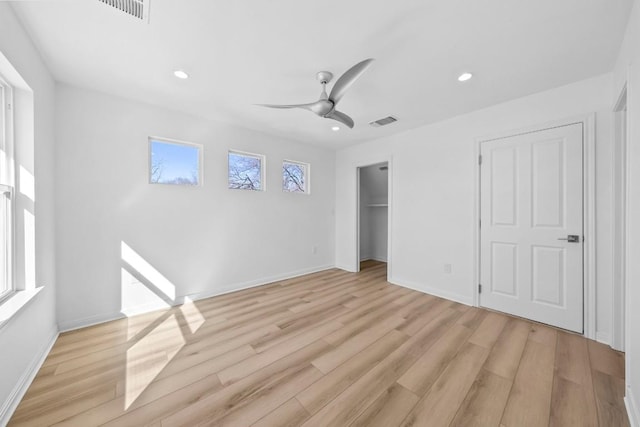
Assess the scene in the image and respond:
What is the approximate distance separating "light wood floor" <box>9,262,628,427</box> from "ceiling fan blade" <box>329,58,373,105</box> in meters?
2.17

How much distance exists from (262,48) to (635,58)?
2483 millimetres

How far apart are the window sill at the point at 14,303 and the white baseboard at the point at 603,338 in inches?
175

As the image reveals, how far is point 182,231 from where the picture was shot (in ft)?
10.0

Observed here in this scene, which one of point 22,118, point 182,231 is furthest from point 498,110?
point 22,118

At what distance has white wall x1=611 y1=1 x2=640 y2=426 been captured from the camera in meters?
1.33

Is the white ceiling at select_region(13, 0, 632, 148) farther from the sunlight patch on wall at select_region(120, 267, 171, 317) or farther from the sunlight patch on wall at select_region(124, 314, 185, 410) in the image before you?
the sunlight patch on wall at select_region(124, 314, 185, 410)

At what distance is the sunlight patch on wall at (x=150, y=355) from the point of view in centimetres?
160

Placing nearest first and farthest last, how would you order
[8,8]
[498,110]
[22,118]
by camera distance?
[8,8]
[22,118]
[498,110]

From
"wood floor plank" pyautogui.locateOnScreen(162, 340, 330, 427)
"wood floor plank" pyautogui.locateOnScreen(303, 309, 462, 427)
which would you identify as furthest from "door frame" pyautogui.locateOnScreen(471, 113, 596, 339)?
"wood floor plank" pyautogui.locateOnScreen(162, 340, 330, 427)

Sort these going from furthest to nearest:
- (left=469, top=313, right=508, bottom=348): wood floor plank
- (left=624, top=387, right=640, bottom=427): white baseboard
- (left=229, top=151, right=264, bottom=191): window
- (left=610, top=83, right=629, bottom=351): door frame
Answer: (left=229, top=151, right=264, bottom=191): window, (left=469, top=313, right=508, bottom=348): wood floor plank, (left=610, top=83, right=629, bottom=351): door frame, (left=624, top=387, right=640, bottom=427): white baseboard

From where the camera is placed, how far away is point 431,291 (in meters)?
3.42

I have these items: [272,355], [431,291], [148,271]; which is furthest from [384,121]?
[148,271]

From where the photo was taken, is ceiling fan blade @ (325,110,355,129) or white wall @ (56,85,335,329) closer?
ceiling fan blade @ (325,110,355,129)

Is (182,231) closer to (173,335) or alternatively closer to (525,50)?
(173,335)
